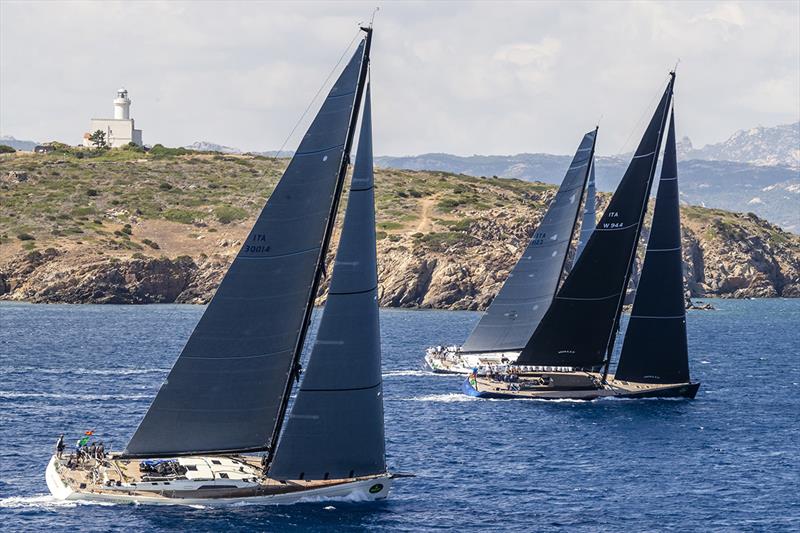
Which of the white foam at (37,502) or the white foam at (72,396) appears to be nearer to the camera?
the white foam at (37,502)

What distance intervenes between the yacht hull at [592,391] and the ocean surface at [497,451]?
54cm

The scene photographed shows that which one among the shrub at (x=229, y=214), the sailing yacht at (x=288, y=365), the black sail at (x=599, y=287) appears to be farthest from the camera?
the shrub at (x=229, y=214)

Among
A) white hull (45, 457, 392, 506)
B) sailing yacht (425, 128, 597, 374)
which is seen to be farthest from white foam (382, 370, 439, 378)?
white hull (45, 457, 392, 506)

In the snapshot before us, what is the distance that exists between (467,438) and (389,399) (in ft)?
42.1

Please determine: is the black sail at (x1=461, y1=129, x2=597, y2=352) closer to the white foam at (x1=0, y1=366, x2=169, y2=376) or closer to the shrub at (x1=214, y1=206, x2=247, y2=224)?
the white foam at (x1=0, y1=366, x2=169, y2=376)

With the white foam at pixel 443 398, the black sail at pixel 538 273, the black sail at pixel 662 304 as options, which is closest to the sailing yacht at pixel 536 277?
the black sail at pixel 538 273

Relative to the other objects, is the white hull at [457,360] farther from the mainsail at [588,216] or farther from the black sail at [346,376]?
the black sail at [346,376]

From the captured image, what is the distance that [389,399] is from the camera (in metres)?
70.1

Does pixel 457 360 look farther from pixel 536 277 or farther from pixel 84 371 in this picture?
pixel 84 371

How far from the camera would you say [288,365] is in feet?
132

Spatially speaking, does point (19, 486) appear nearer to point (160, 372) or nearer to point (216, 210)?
point (160, 372)

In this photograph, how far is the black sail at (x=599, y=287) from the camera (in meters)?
66.4

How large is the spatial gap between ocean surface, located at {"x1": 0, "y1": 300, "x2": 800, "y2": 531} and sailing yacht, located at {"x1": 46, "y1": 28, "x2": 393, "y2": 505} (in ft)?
3.31

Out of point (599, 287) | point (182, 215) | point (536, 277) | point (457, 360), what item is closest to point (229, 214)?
point (182, 215)
